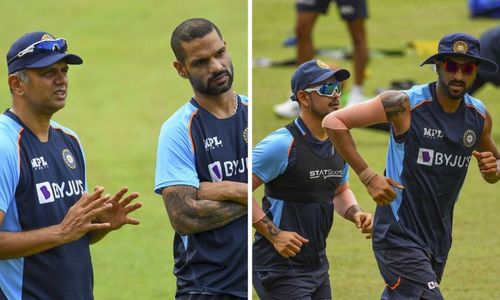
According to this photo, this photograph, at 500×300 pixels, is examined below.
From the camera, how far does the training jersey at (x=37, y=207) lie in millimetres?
6191

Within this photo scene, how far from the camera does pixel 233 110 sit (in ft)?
21.3

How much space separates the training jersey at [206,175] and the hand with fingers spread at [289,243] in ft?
1.14

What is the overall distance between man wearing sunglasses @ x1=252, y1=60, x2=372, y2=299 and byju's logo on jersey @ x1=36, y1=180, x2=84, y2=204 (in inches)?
38.5

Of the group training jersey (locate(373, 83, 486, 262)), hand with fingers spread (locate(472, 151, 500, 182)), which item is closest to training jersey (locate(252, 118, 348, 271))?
training jersey (locate(373, 83, 486, 262))

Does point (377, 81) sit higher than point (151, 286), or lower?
higher

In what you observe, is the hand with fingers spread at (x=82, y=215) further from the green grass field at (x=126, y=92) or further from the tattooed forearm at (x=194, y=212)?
the green grass field at (x=126, y=92)

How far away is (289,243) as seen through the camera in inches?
264

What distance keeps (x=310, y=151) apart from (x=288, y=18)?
554 inches

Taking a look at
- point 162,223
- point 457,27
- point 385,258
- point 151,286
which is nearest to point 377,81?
point 457,27

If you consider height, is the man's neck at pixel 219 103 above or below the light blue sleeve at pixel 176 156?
above

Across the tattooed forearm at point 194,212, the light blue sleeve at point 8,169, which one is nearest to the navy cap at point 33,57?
the light blue sleeve at point 8,169

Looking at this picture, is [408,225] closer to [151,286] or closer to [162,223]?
[151,286]

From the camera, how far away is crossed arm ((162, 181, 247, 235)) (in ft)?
20.6

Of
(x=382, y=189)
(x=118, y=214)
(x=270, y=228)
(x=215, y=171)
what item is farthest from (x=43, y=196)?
(x=382, y=189)
